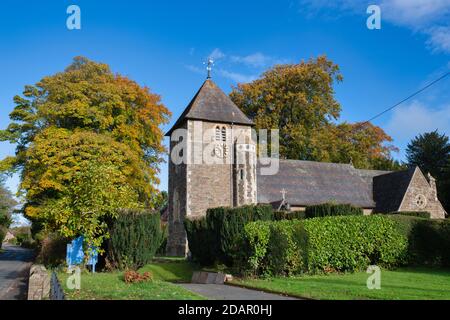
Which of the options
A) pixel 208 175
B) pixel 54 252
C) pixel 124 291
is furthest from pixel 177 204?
pixel 124 291

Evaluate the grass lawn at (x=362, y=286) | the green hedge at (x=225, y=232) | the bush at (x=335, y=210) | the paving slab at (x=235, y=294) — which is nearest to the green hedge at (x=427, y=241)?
the grass lawn at (x=362, y=286)

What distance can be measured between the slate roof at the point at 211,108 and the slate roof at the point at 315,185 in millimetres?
4632

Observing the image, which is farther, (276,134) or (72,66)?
(276,134)

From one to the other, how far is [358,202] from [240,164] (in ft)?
34.7

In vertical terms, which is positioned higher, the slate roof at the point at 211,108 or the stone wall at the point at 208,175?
the slate roof at the point at 211,108

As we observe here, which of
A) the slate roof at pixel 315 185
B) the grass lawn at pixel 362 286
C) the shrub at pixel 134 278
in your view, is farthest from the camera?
the slate roof at pixel 315 185

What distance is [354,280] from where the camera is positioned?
1388 cm

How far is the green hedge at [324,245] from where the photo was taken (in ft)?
50.8

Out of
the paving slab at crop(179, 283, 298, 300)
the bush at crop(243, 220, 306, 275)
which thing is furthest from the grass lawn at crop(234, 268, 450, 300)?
the bush at crop(243, 220, 306, 275)

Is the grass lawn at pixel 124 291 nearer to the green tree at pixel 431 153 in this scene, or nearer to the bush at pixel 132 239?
the bush at pixel 132 239

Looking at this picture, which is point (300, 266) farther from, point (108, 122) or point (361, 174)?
→ point (361, 174)

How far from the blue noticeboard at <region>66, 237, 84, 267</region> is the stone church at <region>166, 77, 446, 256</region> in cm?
1083

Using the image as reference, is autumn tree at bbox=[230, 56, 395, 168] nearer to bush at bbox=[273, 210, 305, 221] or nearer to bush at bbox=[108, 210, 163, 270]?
bush at bbox=[273, 210, 305, 221]
